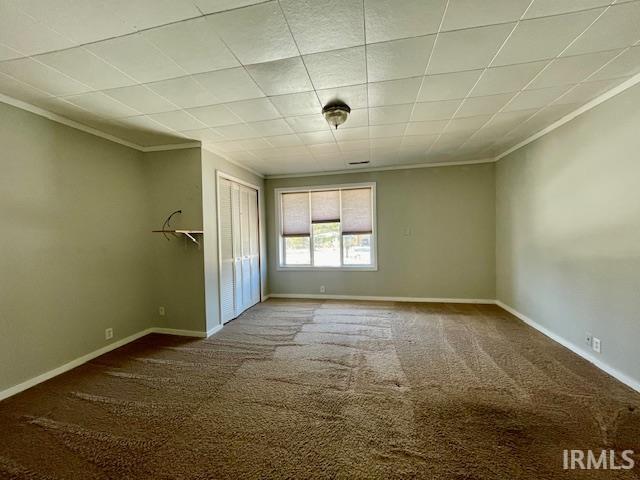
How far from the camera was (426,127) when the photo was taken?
3.18 meters

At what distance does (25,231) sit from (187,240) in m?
1.49

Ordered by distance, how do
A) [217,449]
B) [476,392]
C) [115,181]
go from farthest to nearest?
[115,181], [476,392], [217,449]

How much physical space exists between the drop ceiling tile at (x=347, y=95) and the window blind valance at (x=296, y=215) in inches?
117

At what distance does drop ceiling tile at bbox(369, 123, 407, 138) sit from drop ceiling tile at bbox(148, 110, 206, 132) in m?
2.09

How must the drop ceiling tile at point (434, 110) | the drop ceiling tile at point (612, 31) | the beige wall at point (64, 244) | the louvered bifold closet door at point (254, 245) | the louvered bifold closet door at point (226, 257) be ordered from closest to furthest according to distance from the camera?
the drop ceiling tile at point (612, 31)
the beige wall at point (64, 244)
the drop ceiling tile at point (434, 110)
the louvered bifold closet door at point (226, 257)
the louvered bifold closet door at point (254, 245)

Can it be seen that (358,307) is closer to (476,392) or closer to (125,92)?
(476,392)

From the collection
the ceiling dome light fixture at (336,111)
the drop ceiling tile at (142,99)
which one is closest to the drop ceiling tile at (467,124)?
the ceiling dome light fixture at (336,111)

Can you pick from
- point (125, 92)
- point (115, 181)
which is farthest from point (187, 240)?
point (125, 92)

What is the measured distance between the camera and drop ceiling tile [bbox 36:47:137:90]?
1742 millimetres

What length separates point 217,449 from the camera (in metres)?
1.65

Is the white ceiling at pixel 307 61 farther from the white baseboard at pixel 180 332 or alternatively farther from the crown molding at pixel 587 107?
the white baseboard at pixel 180 332

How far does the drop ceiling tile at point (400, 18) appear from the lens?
55.9 inches

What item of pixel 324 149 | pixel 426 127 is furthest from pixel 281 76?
pixel 426 127

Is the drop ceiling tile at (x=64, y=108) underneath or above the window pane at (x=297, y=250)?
above
